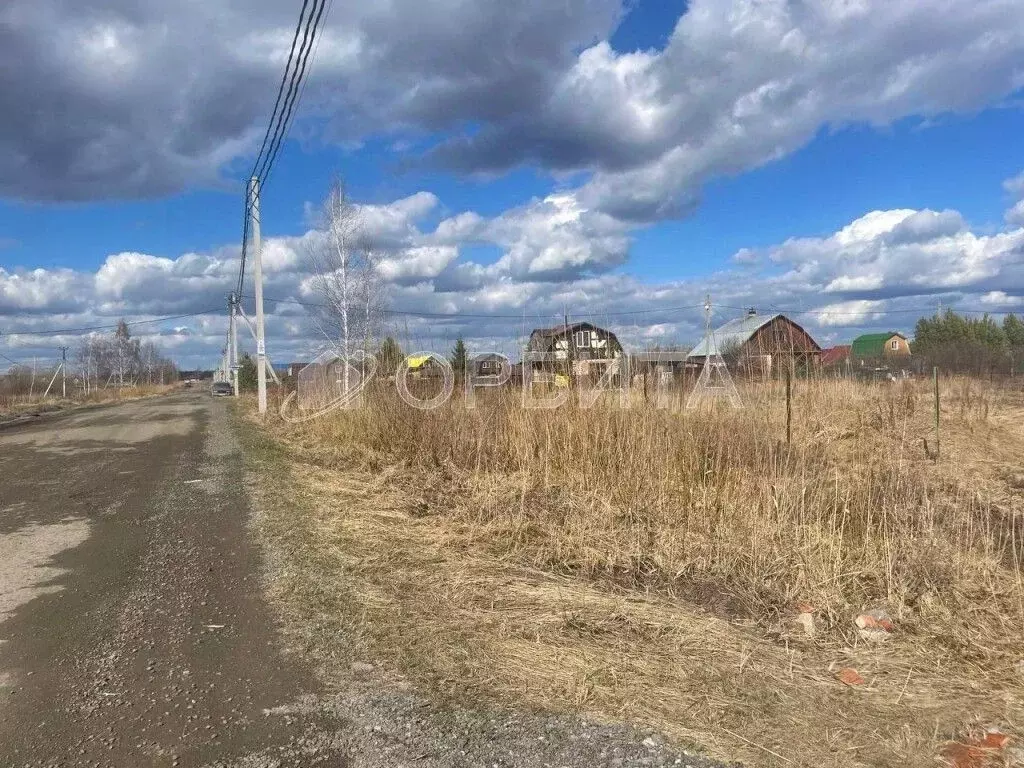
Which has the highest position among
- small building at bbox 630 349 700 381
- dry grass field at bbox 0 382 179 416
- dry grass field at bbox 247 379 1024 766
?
small building at bbox 630 349 700 381

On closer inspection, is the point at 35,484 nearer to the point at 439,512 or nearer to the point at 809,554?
the point at 439,512

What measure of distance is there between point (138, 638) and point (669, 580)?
3.23 meters

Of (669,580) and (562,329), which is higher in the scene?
(562,329)

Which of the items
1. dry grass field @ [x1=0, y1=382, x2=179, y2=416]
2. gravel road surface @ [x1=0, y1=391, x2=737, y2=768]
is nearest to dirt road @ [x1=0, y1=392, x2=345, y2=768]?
gravel road surface @ [x1=0, y1=391, x2=737, y2=768]

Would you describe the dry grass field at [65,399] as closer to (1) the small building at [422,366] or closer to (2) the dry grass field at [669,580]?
(1) the small building at [422,366]

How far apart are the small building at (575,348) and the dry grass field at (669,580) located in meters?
0.85

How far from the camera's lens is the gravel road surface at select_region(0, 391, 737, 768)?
2.60 m

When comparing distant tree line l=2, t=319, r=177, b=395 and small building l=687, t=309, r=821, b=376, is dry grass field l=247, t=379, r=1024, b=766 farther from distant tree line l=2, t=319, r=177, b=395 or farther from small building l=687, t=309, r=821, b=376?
distant tree line l=2, t=319, r=177, b=395

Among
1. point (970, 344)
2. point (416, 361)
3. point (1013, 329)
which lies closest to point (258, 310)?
point (416, 361)

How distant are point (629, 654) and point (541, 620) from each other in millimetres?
592

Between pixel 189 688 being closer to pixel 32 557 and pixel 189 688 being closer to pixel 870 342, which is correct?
pixel 32 557

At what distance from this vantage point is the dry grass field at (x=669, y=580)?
2.99 meters

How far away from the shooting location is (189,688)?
10.2 feet

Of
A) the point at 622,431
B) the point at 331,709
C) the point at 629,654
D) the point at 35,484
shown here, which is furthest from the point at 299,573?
the point at 35,484
